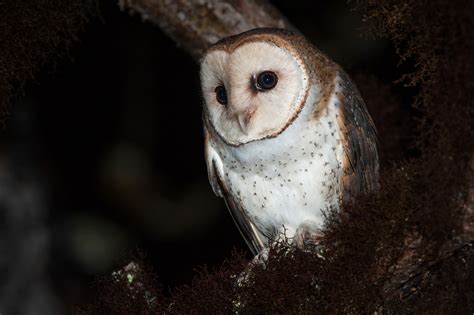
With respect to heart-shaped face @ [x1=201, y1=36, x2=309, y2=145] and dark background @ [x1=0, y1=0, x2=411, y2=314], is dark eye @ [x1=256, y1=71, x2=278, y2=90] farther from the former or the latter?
dark background @ [x1=0, y1=0, x2=411, y2=314]

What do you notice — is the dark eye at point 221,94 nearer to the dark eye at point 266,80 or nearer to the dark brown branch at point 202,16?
the dark eye at point 266,80

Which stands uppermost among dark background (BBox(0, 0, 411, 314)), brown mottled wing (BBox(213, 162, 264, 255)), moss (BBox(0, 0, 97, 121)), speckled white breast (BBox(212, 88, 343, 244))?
speckled white breast (BBox(212, 88, 343, 244))

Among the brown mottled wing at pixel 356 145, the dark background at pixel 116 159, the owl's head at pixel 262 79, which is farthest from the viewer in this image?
the dark background at pixel 116 159

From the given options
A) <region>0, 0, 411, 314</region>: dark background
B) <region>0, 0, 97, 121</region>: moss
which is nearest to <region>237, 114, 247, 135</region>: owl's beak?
<region>0, 0, 97, 121</region>: moss

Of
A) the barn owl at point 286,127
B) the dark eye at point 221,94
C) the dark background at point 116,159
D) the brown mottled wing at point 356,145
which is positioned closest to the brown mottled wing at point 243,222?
the barn owl at point 286,127

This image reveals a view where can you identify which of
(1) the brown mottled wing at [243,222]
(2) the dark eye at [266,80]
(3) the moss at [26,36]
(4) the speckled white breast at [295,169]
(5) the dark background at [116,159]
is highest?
(2) the dark eye at [266,80]

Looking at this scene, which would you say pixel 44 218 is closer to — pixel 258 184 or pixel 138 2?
pixel 138 2
